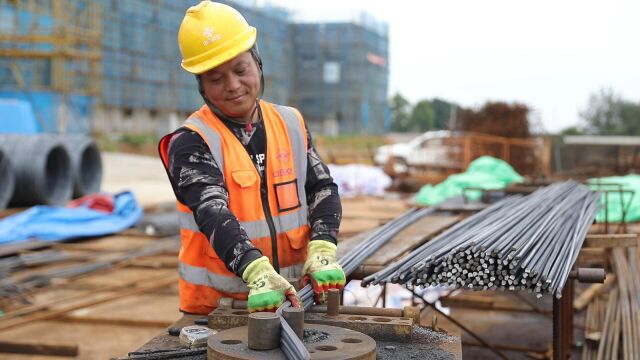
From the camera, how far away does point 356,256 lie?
343 cm

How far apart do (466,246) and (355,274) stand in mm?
660

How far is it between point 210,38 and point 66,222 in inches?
Answer: 324

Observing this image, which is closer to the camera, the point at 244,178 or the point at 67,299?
A: the point at 244,178

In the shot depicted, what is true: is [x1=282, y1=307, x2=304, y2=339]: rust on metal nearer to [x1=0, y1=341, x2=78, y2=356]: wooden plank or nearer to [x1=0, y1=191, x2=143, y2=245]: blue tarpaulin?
[x1=0, y1=341, x2=78, y2=356]: wooden plank

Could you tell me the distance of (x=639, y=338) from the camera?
4.27 metres

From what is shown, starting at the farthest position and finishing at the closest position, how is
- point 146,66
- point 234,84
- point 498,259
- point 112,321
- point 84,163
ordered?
1. point 146,66
2. point 84,163
3. point 112,321
4. point 234,84
5. point 498,259

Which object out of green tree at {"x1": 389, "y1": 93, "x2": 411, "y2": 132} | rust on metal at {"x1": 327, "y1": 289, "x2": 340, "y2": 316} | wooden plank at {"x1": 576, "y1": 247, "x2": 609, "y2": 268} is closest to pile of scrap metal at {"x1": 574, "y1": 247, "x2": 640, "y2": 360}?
wooden plank at {"x1": 576, "y1": 247, "x2": 609, "y2": 268}

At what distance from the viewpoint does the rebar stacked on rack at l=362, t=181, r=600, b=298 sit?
2.64 metres

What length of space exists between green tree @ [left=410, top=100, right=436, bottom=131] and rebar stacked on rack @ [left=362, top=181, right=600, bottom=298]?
64577 millimetres

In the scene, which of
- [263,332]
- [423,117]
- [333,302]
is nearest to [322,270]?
[333,302]

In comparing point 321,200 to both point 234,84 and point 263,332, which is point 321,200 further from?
point 263,332

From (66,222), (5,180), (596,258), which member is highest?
(5,180)

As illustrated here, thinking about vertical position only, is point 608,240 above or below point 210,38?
below

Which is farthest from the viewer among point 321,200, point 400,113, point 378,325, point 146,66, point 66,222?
point 400,113
